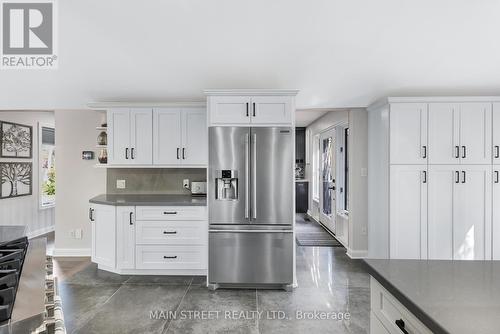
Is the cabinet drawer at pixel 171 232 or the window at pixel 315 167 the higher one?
the window at pixel 315 167

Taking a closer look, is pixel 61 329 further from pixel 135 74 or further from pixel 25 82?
pixel 25 82

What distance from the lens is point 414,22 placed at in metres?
1.79

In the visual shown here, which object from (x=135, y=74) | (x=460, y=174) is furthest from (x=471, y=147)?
(x=135, y=74)

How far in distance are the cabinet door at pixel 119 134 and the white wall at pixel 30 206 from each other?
2.48m

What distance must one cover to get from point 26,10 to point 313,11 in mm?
1905

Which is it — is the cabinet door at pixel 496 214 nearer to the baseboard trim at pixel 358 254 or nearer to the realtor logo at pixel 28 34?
the baseboard trim at pixel 358 254

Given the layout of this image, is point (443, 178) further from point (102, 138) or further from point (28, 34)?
point (102, 138)

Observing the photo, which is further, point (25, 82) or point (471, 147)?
point (471, 147)

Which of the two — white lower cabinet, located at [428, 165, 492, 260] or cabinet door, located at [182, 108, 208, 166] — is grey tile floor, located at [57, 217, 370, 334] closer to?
white lower cabinet, located at [428, 165, 492, 260]

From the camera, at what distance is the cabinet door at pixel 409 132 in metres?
3.31

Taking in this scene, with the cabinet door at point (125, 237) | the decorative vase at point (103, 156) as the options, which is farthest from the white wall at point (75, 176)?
the cabinet door at point (125, 237)

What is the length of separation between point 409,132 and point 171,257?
3.28 meters

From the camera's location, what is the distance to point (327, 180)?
590 centimetres

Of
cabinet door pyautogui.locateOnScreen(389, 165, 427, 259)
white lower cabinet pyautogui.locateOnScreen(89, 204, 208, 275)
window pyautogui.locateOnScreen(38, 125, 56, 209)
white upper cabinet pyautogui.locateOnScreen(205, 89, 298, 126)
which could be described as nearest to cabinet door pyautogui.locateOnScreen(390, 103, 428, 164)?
cabinet door pyautogui.locateOnScreen(389, 165, 427, 259)
